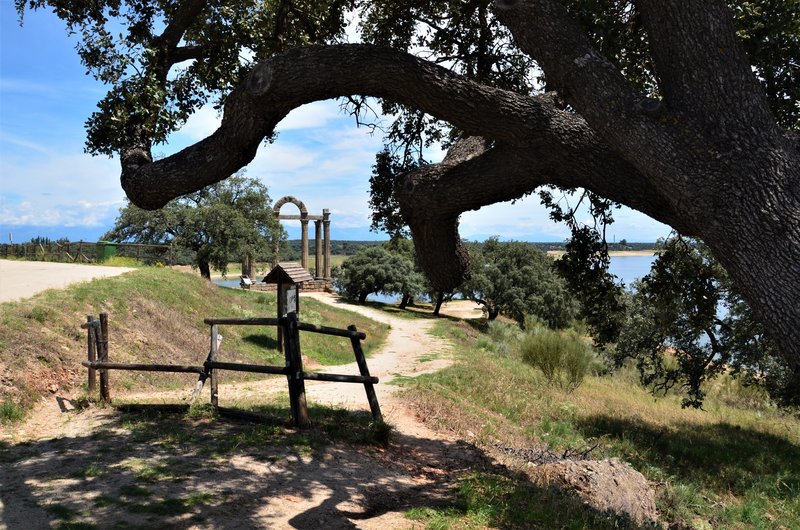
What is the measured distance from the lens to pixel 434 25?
9.45 m

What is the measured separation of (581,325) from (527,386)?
27862 millimetres

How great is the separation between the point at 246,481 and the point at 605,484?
14.2ft

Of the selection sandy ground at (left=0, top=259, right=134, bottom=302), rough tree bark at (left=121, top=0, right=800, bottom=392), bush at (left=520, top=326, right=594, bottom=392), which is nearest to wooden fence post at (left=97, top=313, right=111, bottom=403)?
rough tree bark at (left=121, top=0, right=800, bottom=392)

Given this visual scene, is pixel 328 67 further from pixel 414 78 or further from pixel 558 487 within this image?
pixel 558 487

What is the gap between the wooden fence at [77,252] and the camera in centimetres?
3353

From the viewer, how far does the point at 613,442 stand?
11367mm

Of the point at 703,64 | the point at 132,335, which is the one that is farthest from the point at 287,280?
the point at 703,64

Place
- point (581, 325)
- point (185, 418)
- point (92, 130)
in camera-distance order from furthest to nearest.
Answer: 1. point (581, 325)
2. point (185, 418)
3. point (92, 130)

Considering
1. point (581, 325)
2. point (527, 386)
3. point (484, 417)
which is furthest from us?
point (581, 325)

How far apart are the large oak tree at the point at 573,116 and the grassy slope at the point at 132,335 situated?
17.1ft

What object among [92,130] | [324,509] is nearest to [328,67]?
[92,130]

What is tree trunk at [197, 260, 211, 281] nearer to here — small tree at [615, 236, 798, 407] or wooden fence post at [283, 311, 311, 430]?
small tree at [615, 236, 798, 407]

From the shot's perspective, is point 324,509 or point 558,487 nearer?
point 324,509

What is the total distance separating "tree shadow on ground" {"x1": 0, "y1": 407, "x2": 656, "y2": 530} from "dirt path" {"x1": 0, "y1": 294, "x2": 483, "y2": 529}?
0.02 meters
